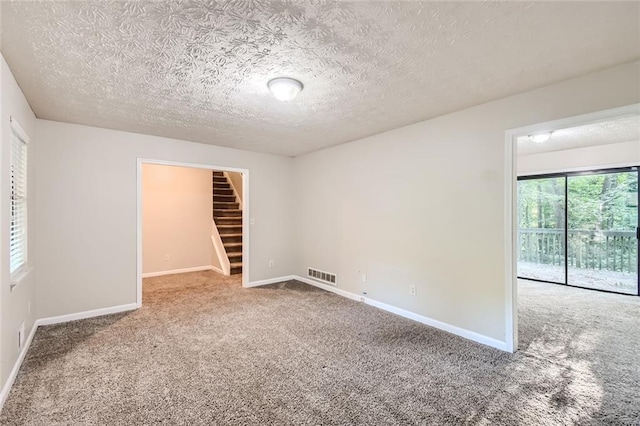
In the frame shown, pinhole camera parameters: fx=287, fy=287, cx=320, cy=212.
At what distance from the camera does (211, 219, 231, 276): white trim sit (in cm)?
601

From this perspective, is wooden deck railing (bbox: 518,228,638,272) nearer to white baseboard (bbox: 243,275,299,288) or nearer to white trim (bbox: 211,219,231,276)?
white baseboard (bbox: 243,275,299,288)

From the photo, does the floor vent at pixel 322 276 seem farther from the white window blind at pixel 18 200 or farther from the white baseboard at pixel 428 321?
the white window blind at pixel 18 200

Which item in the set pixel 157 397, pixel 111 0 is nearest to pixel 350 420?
pixel 157 397

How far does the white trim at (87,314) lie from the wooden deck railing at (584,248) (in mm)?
7066

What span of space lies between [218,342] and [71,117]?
303 cm

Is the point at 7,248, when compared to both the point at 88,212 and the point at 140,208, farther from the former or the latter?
the point at 140,208

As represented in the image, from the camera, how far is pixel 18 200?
8.84 ft

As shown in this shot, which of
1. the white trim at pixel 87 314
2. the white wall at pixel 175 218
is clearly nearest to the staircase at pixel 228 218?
the white wall at pixel 175 218

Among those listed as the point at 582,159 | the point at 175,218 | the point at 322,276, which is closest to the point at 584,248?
the point at 582,159

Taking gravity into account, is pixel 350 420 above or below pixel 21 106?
below

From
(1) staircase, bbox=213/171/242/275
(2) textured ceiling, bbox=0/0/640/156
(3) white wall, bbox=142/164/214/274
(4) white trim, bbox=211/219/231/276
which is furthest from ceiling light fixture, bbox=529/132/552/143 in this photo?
(3) white wall, bbox=142/164/214/274

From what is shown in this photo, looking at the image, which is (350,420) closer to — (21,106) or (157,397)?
(157,397)

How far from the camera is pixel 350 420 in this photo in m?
1.80

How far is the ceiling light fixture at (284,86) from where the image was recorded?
2.31 m
